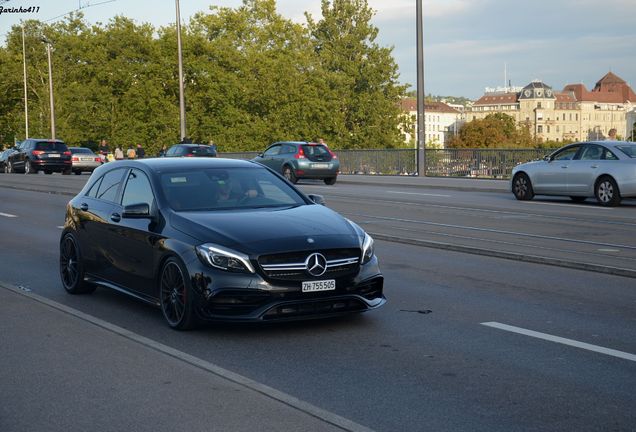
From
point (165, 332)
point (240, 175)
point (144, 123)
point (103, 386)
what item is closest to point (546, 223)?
point (240, 175)

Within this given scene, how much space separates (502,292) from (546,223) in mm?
8224

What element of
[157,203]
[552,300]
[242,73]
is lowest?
[552,300]

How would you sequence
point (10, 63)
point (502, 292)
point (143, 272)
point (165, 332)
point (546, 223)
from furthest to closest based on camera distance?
point (10, 63), point (546, 223), point (502, 292), point (143, 272), point (165, 332)

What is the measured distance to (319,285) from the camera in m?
7.49

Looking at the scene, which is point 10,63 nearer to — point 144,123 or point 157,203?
point 144,123

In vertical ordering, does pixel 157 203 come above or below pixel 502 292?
above

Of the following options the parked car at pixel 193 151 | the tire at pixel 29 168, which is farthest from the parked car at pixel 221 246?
the tire at pixel 29 168

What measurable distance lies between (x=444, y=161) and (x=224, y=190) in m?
30.9

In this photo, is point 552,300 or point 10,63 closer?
point 552,300

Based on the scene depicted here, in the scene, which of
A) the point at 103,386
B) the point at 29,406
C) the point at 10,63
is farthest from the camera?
the point at 10,63

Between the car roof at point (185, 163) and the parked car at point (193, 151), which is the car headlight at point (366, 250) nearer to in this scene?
the car roof at point (185, 163)

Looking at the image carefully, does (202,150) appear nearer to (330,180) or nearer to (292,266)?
(330,180)

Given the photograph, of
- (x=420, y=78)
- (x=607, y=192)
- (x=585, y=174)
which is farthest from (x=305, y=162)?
(x=607, y=192)

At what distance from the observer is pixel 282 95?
8612 centimetres
